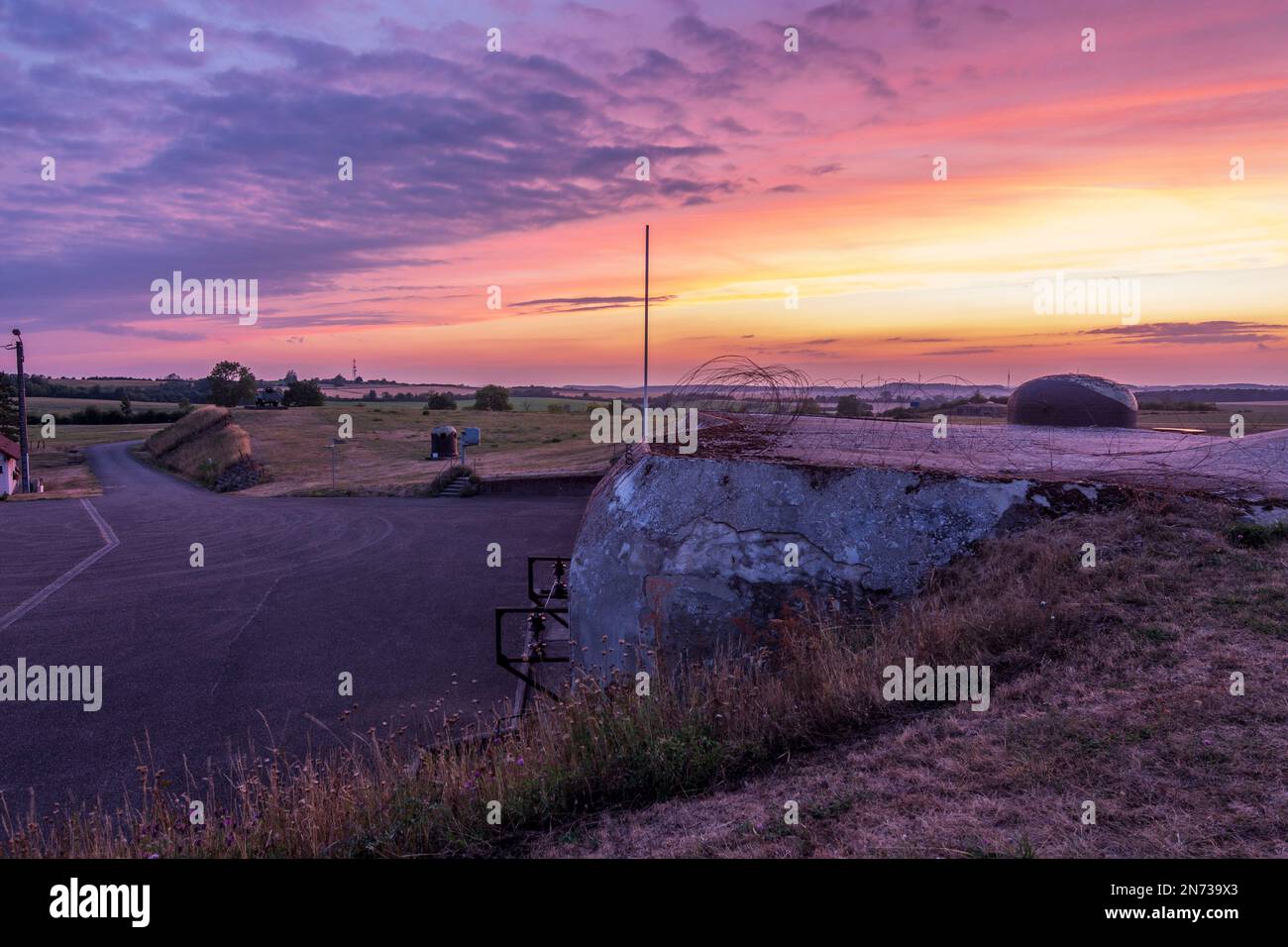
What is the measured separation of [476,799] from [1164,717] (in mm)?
3665

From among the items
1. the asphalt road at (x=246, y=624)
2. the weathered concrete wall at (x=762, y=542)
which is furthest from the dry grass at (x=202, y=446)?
the weathered concrete wall at (x=762, y=542)

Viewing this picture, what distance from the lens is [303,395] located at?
9019 cm

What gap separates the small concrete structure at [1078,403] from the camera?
572 inches

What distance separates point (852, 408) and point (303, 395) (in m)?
89.1

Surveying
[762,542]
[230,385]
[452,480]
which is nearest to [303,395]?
[230,385]

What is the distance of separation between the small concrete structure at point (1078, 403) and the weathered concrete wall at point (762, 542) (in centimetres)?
874

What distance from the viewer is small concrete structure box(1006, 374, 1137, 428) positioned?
14.5 m

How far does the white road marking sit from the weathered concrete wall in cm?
1369

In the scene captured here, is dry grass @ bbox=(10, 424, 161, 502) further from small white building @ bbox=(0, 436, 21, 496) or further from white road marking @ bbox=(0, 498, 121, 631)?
white road marking @ bbox=(0, 498, 121, 631)

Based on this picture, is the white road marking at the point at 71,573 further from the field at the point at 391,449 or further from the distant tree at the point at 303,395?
the distant tree at the point at 303,395

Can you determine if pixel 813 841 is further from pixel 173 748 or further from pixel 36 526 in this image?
pixel 36 526

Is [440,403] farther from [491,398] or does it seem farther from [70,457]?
[70,457]
